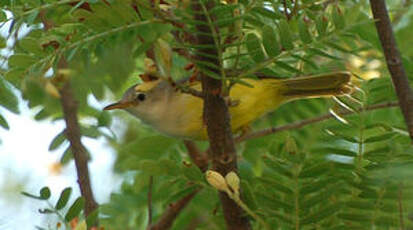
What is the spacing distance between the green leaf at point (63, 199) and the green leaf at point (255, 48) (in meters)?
0.63

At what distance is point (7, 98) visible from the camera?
5.90 ft

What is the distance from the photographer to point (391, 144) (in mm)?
1762

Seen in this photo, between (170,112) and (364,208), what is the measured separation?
1.45 meters

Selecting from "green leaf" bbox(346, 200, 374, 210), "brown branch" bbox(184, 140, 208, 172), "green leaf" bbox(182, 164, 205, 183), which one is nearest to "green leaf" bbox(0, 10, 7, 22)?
"green leaf" bbox(182, 164, 205, 183)

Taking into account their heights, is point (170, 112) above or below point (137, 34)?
below

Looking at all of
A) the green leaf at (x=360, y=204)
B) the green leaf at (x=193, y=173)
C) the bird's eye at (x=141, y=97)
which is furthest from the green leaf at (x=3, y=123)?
the bird's eye at (x=141, y=97)

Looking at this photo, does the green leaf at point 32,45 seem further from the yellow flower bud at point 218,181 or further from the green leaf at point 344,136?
the green leaf at point 344,136

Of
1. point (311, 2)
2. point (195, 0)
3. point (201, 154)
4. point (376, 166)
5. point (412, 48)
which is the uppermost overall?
point (195, 0)

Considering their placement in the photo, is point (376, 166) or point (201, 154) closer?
point (376, 166)

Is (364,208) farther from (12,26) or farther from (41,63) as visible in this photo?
(12,26)

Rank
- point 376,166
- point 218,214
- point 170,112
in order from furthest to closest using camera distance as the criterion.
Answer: point 170,112
point 218,214
point 376,166

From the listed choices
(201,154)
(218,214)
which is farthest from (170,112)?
(218,214)

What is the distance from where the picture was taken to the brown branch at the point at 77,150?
2135mm

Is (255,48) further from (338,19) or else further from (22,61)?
(22,61)
